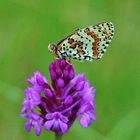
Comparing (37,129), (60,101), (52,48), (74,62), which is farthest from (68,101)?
(74,62)

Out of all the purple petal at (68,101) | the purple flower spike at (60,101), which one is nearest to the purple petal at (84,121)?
the purple flower spike at (60,101)

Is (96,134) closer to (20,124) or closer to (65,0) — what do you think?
(20,124)

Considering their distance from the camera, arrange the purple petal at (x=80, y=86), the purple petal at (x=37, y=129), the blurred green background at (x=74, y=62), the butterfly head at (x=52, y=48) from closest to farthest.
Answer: the purple petal at (x=37, y=129), the purple petal at (x=80, y=86), the butterfly head at (x=52, y=48), the blurred green background at (x=74, y=62)

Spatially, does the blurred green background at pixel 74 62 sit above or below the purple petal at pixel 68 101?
below

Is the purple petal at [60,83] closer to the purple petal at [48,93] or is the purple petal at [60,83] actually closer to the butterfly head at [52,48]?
the purple petal at [48,93]

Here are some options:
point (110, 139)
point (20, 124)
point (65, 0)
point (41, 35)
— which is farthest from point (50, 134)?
point (65, 0)

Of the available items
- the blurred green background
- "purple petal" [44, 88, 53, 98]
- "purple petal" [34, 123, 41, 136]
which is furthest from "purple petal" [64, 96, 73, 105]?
the blurred green background
